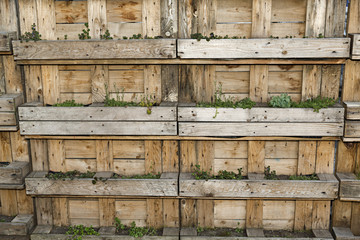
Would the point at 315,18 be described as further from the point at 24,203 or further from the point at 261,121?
the point at 24,203

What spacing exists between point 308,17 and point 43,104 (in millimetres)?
4446

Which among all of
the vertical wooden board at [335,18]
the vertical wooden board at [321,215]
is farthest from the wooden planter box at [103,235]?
the vertical wooden board at [335,18]

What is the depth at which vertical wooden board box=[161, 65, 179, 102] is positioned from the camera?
6.08 m

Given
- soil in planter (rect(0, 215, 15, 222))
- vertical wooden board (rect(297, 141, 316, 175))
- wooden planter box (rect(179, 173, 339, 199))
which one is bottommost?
soil in planter (rect(0, 215, 15, 222))

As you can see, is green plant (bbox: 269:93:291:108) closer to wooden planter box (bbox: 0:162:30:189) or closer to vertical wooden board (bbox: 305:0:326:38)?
vertical wooden board (bbox: 305:0:326:38)

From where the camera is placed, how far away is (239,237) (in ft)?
20.6

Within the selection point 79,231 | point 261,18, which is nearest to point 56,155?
point 79,231

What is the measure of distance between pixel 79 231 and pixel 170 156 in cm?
204

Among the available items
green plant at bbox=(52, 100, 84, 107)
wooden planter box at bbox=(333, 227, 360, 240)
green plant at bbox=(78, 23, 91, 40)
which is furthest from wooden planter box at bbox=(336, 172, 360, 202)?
green plant at bbox=(78, 23, 91, 40)

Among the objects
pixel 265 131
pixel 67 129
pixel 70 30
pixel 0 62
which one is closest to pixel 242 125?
pixel 265 131

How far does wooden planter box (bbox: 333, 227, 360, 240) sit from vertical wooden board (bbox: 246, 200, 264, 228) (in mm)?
1203

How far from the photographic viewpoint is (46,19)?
6086 mm

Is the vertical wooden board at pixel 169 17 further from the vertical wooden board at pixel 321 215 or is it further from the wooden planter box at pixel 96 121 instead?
the vertical wooden board at pixel 321 215

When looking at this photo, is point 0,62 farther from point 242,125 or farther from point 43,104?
point 242,125
